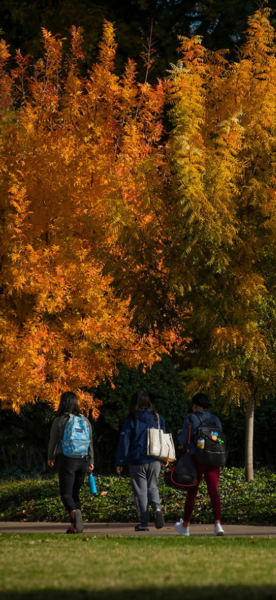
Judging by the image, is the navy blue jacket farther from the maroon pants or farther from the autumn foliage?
the autumn foliage

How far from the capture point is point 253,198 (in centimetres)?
1126

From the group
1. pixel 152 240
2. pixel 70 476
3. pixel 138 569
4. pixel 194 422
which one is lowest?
pixel 138 569

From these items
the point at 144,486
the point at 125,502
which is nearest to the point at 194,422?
the point at 144,486

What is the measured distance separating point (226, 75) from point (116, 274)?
355 cm

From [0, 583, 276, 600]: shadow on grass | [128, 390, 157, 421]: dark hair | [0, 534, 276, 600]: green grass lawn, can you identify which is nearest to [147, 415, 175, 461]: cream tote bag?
[128, 390, 157, 421]: dark hair

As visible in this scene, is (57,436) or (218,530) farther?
(57,436)

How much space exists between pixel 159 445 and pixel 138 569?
3331 mm

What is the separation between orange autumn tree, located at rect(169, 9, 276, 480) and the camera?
1091cm

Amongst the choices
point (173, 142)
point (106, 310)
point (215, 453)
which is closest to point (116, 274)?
point (106, 310)

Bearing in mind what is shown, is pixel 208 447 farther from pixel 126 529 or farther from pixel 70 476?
pixel 126 529

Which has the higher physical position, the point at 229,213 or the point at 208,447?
the point at 229,213

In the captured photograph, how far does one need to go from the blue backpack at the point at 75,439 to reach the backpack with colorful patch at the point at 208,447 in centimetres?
129

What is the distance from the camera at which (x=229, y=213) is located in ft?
36.1

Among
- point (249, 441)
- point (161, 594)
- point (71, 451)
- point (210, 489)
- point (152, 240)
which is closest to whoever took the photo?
point (161, 594)
